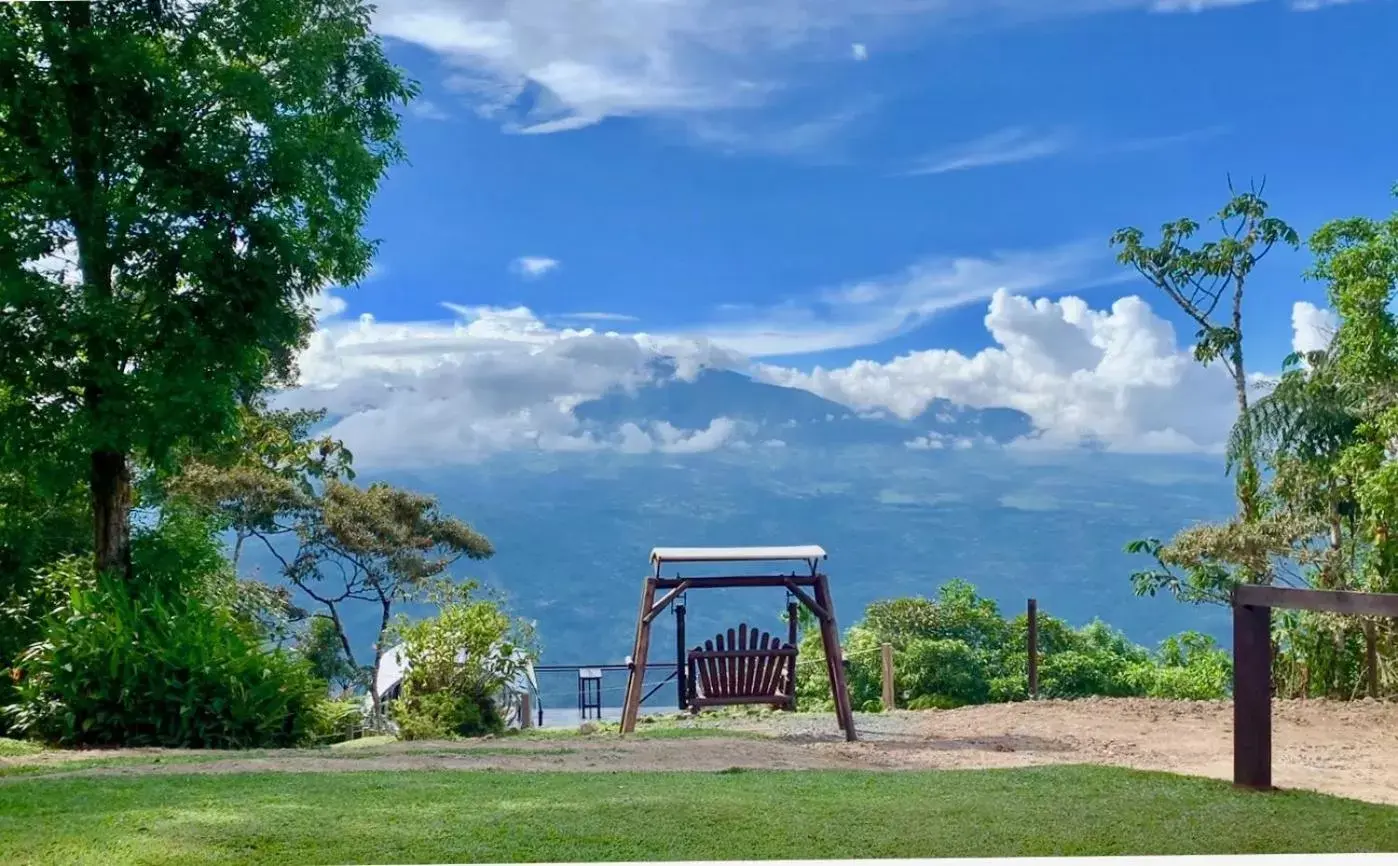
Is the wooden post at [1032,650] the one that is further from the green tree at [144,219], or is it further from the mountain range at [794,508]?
the mountain range at [794,508]

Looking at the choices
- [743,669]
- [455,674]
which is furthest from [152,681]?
[743,669]

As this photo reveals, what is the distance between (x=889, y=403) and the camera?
29.6m

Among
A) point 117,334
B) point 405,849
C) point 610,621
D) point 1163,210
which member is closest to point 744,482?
point 610,621

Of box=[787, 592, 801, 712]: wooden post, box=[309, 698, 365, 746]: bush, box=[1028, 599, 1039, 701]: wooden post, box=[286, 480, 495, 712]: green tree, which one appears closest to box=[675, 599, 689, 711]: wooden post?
box=[787, 592, 801, 712]: wooden post

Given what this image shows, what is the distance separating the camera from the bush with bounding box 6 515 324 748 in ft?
19.5

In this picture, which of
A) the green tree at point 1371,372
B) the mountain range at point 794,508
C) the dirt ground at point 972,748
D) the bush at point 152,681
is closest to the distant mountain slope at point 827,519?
the mountain range at point 794,508

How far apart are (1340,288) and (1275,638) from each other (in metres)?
2.43

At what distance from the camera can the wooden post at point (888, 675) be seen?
970 cm

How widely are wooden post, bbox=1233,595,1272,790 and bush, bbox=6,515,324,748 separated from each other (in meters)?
4.43

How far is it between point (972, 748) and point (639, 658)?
2096mm

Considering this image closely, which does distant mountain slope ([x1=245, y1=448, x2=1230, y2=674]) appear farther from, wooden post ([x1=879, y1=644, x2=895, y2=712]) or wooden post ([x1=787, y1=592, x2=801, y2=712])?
wooden post ([x1=787, y1=592, x2=801, y2=712])

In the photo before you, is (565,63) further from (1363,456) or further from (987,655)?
(987,655)

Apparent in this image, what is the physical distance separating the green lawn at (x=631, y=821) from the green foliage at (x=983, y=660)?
6.33 meters

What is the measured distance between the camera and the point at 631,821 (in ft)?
12.0
